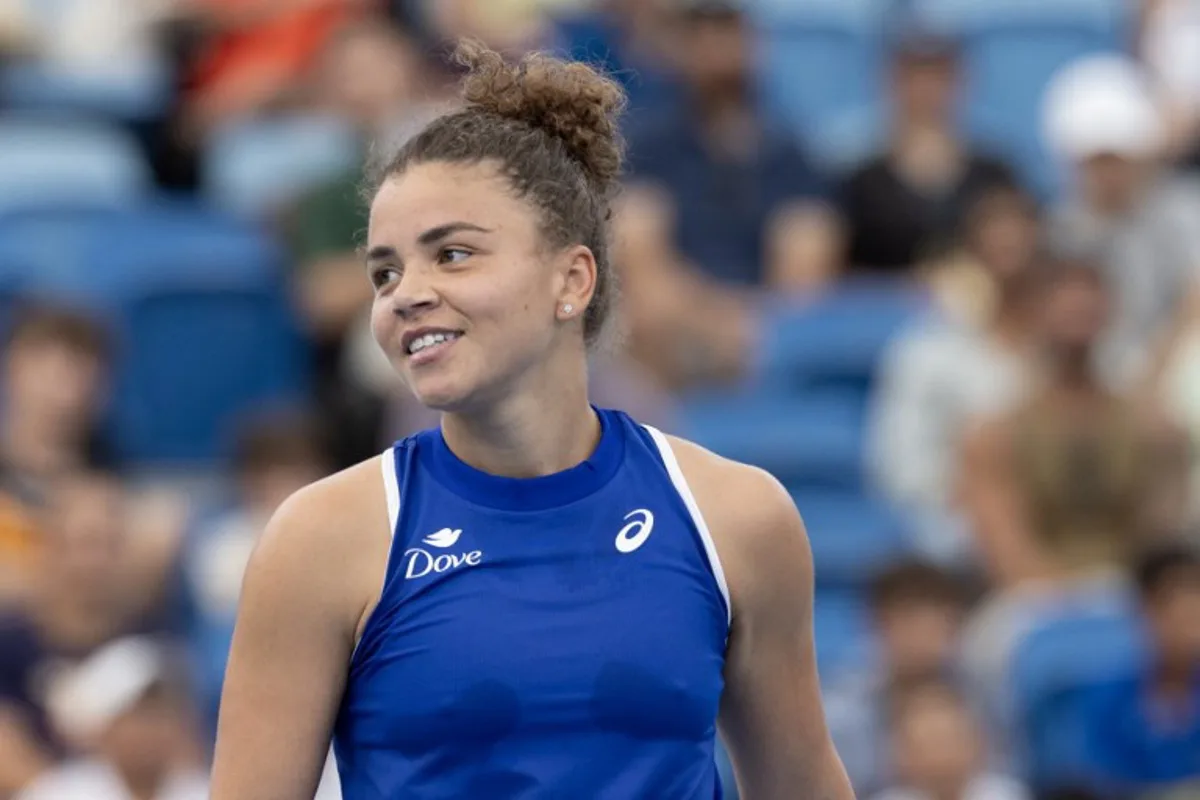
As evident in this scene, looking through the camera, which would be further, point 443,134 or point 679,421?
point 679,421

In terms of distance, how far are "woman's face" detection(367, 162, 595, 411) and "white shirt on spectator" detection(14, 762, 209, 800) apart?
3119 mm

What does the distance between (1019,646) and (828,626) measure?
2.42 feet

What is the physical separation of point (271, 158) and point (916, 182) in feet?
7.04

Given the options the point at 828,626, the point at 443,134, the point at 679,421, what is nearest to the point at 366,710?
the point at 443,134

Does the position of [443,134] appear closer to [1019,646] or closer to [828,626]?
[1019,646]

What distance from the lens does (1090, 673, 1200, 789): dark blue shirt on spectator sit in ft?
18.7

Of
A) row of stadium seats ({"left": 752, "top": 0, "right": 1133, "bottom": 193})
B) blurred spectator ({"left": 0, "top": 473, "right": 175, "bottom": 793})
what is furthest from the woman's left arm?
row of stadium seats ({"left": 752, "top": 0, "right": 1133, "bottom": 193})

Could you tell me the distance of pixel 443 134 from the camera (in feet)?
8.97

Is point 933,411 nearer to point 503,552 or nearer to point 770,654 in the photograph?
point 770,654

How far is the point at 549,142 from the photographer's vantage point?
2.79 m

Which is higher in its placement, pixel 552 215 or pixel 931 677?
pixel 931 677

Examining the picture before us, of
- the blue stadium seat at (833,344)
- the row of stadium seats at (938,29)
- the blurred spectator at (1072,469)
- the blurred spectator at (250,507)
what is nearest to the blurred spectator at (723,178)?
the blue stadium seat at (833,344)

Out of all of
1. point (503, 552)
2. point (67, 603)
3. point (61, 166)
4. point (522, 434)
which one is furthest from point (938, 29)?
point (503, 552)

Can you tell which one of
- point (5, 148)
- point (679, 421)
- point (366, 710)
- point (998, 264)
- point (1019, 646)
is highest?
point (5, 148)
